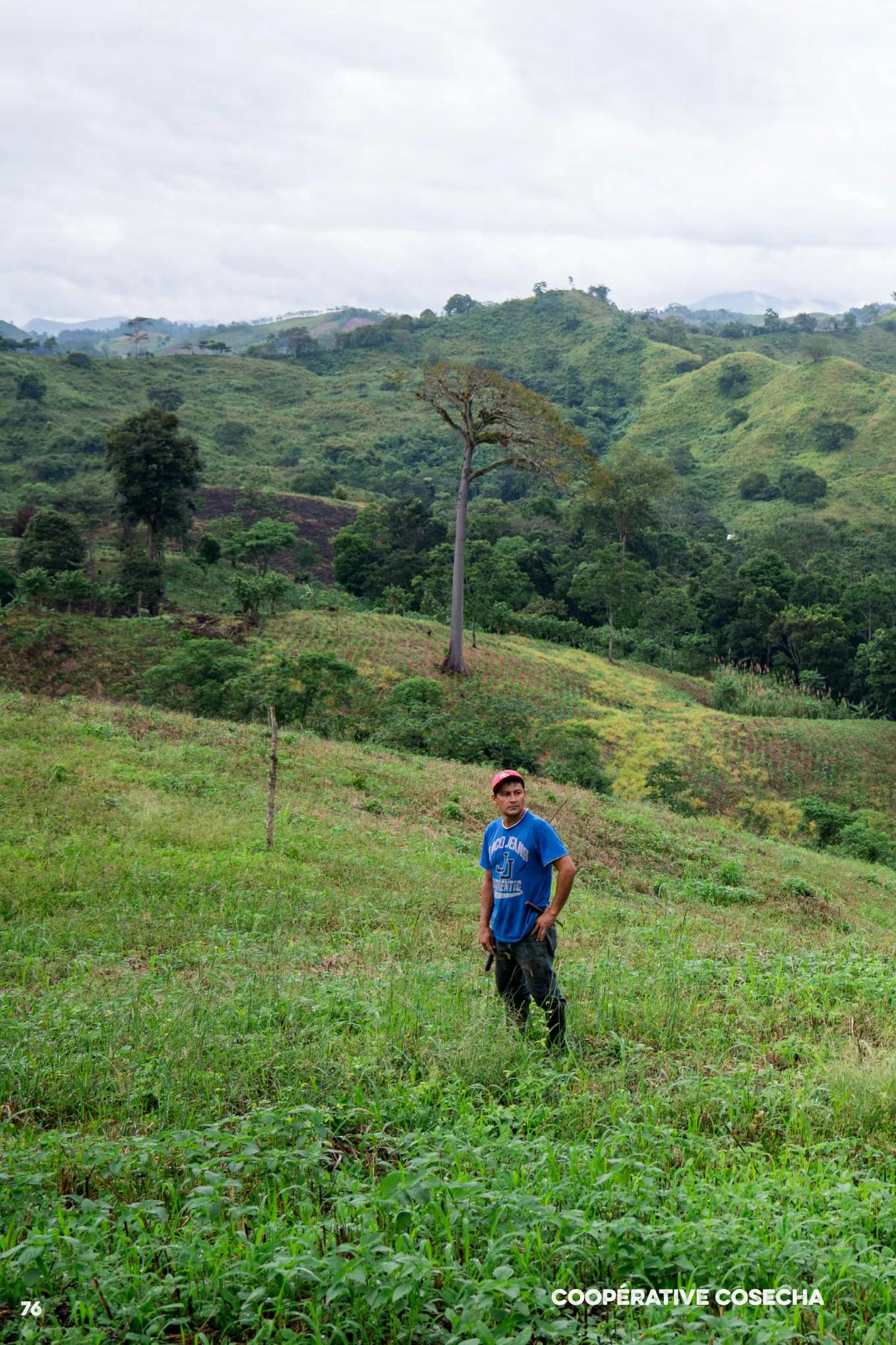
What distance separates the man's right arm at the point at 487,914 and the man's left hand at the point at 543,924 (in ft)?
1.02

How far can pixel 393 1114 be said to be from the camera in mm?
3967

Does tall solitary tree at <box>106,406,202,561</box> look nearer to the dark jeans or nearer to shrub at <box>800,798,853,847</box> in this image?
shrub at <box>800,798,853,847</box>

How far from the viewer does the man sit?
479 centimetres

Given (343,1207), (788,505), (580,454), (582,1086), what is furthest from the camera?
(788,505)

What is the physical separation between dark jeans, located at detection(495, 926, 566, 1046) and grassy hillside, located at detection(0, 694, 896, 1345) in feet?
0.73

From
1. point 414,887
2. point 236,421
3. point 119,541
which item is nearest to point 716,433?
point 236,421

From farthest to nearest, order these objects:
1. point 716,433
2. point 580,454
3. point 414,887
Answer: point 716,433
point 580,454
point 414,887

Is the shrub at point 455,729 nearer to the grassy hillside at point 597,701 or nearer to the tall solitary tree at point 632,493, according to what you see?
the grassy hillside at point 597,701

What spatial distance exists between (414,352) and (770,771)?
106 m

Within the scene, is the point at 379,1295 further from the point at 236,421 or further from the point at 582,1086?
the point at 236,421

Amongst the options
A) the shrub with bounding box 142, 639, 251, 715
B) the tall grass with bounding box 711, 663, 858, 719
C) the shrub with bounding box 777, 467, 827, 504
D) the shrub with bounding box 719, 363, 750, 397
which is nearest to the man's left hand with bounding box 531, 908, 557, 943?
the shrub with bounding box 142, 639, 251, 715

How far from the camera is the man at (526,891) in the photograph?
15.7ft

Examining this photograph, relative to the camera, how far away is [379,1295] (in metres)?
2.65

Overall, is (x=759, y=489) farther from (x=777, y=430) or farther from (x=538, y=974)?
(x=538, y=974)
